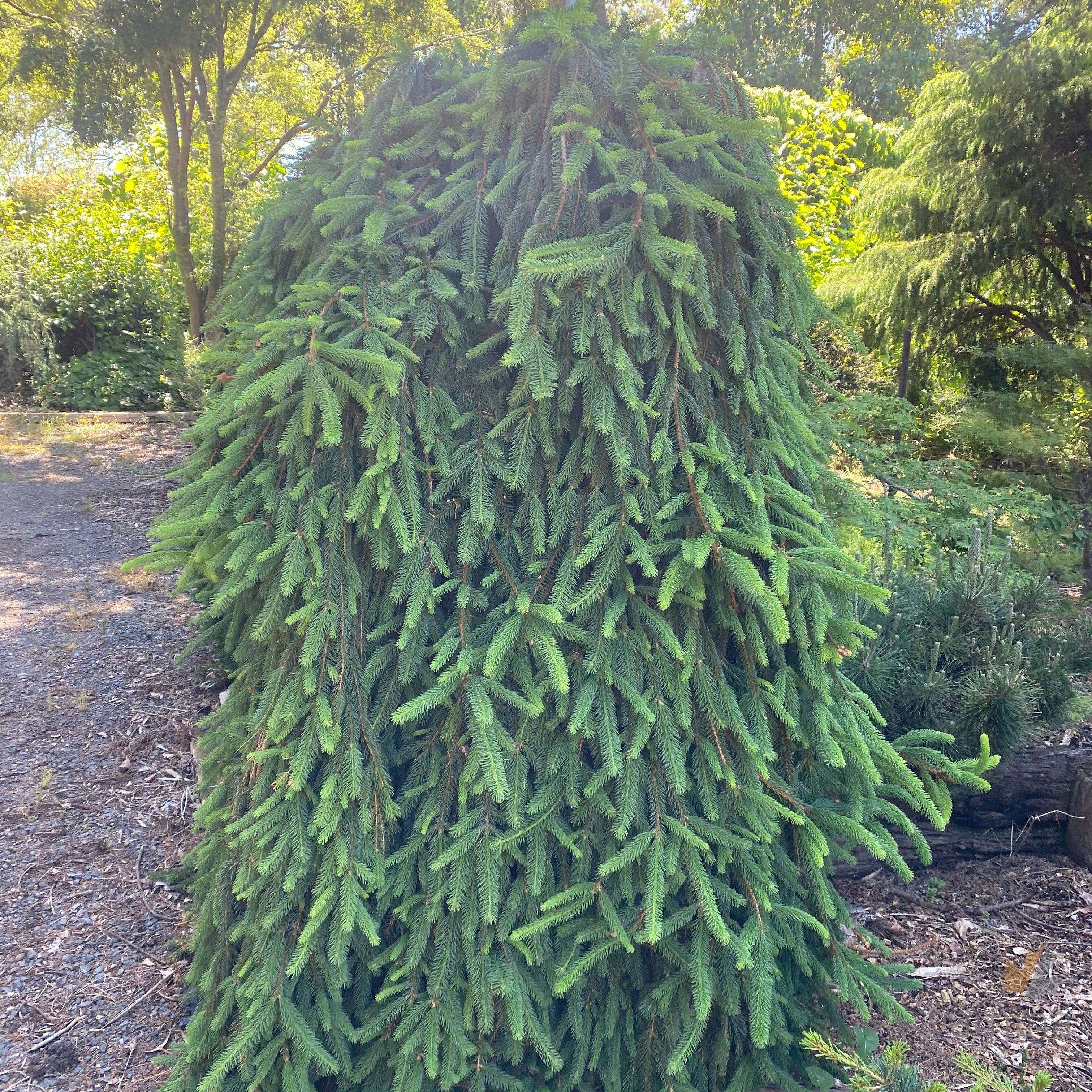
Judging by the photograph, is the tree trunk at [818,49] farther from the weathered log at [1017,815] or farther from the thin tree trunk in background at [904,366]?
the weathered log at [1017,815]

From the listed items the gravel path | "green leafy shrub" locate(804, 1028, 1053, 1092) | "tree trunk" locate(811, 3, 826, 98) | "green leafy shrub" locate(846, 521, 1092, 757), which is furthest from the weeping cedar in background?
"tree trunk" locate(811, 3, 826, 98)

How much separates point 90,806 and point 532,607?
2.57 metres

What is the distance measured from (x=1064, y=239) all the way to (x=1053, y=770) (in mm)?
4122

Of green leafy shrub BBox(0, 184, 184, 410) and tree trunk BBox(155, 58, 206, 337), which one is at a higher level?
tree trunk BBox(155, 58, 206, 337)

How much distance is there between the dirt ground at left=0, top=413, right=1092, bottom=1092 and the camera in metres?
2.53

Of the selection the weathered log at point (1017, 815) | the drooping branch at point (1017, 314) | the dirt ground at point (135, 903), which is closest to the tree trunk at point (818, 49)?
the drooping branch at point (1017, 314)

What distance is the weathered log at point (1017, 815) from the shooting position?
3.30m

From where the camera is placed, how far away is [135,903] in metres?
3.07

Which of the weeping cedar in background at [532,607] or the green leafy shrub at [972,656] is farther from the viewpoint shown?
the green leafy shrub at [972,656]

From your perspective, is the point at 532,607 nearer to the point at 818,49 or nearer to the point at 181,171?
the point at 181,171

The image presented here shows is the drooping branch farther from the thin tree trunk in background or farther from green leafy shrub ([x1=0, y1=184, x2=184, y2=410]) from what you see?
green leafy shrub ([x1=0, y1=184, x2=184, y2=410])

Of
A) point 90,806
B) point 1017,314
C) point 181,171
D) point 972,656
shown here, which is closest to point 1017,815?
point 972,656

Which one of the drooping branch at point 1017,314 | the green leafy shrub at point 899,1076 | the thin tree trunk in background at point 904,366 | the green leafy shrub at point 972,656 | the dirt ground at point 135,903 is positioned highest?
the drooping branch at point 1017,314

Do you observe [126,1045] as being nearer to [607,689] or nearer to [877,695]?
[607,689]
